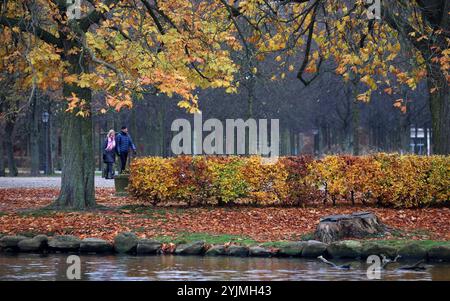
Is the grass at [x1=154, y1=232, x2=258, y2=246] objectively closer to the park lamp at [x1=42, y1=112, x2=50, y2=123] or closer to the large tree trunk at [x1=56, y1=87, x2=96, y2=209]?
the large tree trunk at [x1=56, y1=87, x2=96, y2=209]

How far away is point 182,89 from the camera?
20.4m

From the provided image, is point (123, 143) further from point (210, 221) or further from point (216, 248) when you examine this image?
point (216, 248)

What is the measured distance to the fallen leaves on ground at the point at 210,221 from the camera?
19.5 meters

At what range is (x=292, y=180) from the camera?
24.7m

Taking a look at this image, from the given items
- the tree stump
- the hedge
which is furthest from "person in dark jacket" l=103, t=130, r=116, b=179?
the tree stump

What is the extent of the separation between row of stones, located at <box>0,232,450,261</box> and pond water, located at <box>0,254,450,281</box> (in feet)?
1.15

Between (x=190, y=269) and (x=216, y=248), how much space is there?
7.38ft

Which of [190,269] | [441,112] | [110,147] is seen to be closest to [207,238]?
[190,269]

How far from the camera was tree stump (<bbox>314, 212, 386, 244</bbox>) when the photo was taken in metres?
18.1

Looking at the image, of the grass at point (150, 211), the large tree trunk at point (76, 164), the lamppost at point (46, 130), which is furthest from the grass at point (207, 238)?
the lamppost at point (46, 130)

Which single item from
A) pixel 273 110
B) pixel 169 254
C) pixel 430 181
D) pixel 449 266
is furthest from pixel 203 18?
pixel 273 110

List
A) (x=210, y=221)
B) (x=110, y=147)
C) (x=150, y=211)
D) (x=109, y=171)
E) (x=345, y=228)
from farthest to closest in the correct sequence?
(x=109, y=171) → (x=110, y=147) → (x=150, y=211) → (x=210, y=221) → (x=345, y=228)

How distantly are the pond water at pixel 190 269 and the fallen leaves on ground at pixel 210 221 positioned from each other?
237 cm

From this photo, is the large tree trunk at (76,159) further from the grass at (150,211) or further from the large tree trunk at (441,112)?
the large tree trunk at (441,112)
